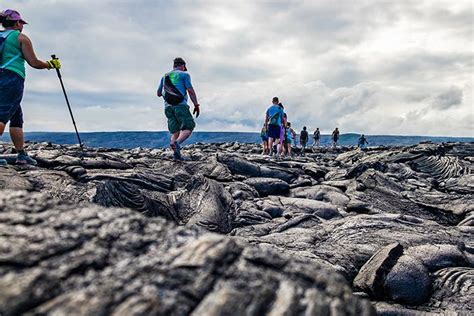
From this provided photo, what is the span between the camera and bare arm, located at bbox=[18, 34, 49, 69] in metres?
7.09

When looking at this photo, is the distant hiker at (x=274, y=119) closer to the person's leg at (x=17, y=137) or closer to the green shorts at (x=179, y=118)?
the green shorts at (x=179, y=118)

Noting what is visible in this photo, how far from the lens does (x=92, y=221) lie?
228cm

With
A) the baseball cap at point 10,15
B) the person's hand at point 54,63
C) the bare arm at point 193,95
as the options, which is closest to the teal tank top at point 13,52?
the baseball cap at point 10,15

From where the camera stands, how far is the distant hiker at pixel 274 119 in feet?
59.1

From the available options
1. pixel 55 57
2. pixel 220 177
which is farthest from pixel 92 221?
pixel 220 177

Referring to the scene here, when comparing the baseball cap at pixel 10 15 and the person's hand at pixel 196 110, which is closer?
the baseball cap at pixel 10 15

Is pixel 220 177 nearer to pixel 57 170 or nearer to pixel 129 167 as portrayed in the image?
pixel 129 167

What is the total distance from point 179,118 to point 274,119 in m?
7.80

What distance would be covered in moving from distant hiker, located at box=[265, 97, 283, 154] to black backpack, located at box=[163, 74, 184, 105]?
7.88 meters

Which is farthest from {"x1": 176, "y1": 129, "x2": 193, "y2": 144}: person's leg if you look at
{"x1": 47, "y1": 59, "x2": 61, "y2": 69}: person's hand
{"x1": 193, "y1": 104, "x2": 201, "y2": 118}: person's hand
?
{"x1": 47, "y1": 59, "x2": 61, "y2": 69}: person's hand

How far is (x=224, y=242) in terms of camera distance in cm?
225

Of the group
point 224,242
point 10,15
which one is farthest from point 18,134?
point 224,242

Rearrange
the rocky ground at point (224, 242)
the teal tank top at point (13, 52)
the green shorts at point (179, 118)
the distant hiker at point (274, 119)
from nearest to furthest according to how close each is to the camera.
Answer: the rocky ground at point (224, 242), the teal tank top at point (13, 52), the green shorts at point (179, 118), the distant hiker at point (274, 119)

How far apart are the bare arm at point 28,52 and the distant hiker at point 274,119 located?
38.9 feet
